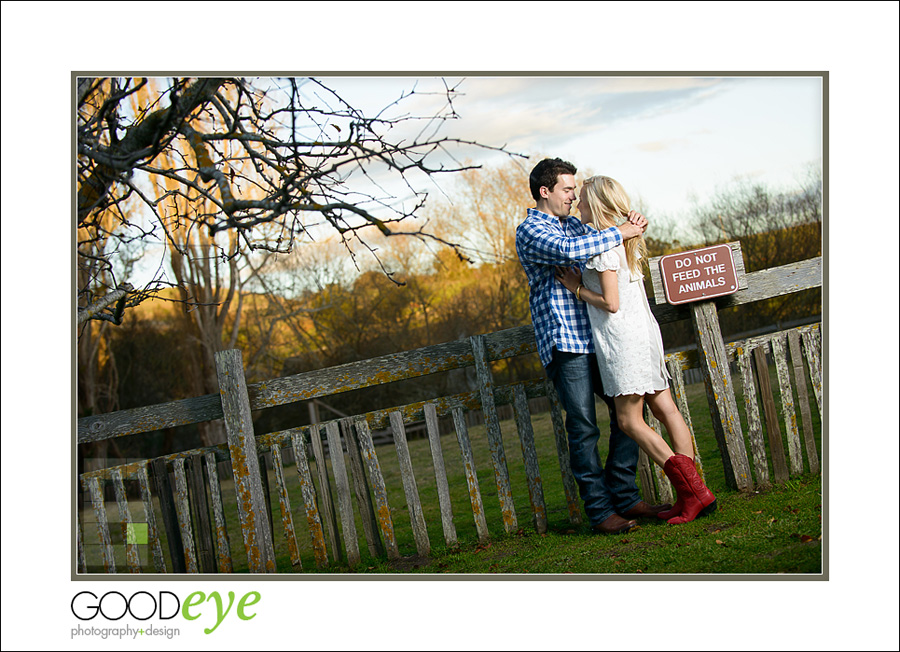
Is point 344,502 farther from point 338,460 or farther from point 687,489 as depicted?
point 687,489

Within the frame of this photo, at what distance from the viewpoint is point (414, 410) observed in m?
3.71

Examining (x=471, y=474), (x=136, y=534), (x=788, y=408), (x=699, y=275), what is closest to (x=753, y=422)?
(x=788, y=408)

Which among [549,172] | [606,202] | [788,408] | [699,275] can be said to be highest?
[549,172]

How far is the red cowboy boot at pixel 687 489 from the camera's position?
324 centimetres

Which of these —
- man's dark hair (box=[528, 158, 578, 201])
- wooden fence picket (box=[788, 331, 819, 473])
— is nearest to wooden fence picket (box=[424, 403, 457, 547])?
man's dark hair (box=[528, 158, 578, 201])

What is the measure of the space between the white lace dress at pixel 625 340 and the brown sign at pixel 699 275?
0.38m

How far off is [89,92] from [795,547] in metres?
4.27

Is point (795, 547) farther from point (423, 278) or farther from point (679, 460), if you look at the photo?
point (423, 278)

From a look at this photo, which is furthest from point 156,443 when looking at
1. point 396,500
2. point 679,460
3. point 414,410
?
point 679,460

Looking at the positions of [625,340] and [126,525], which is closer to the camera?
[625,340]

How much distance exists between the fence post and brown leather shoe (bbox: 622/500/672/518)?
1798mm

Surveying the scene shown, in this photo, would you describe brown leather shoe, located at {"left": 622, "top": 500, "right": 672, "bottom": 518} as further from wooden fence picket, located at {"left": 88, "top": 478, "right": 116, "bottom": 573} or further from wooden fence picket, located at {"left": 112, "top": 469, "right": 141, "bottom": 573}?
wooden fence picket, located at {"left": 88, "top": 478, "right": 116, "bottom": 573}

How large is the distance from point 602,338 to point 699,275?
0.74 m

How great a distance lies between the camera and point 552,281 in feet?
11.1
